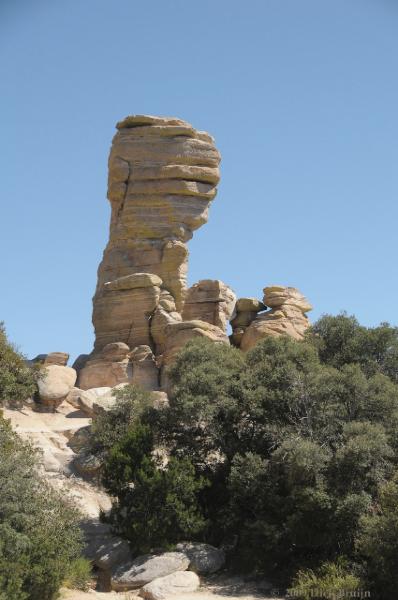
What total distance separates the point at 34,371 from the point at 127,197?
15738mm

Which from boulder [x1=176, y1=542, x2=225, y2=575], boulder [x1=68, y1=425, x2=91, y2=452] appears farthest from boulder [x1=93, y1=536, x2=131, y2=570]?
boulder [x1=68, y1=425, x2=91, y2=452]

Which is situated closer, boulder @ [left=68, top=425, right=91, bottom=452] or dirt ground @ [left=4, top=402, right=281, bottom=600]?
dirt ground @ [left=4, top=402, right=281, bottom=600]

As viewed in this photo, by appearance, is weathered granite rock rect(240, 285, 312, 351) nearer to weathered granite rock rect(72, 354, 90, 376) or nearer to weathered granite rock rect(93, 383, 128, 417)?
weathered granite rock rect(72, 354, 90, 376)

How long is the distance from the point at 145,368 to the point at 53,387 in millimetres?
6622

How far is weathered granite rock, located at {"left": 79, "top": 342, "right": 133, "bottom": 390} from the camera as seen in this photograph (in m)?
48.2

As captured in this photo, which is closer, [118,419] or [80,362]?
[118,419]

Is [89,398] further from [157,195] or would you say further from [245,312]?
[157,195]

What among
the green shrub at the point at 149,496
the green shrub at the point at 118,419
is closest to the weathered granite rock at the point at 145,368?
the green shrub at the point at 118,419

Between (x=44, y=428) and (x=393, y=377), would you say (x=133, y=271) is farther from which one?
(x=393, y=377)

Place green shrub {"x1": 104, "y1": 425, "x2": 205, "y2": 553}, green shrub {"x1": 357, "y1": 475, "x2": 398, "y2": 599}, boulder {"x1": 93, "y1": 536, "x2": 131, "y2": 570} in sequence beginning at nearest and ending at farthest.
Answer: green shrub {"x1": 357, "y1": 475, "x2": 398, "y2": 599} < green shrub {"x1": 104, "y1": 425, "x2": 205, "y2": 553} < boulder {"x1": 93, "y1": 536, "x2": 131, "y2": 570}

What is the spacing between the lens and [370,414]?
32.5 meters

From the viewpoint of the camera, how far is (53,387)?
43688 millimetres

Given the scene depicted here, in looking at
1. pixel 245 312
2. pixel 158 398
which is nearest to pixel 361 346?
pixel 158 398

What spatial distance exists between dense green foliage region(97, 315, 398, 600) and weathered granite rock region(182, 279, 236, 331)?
14267mm
